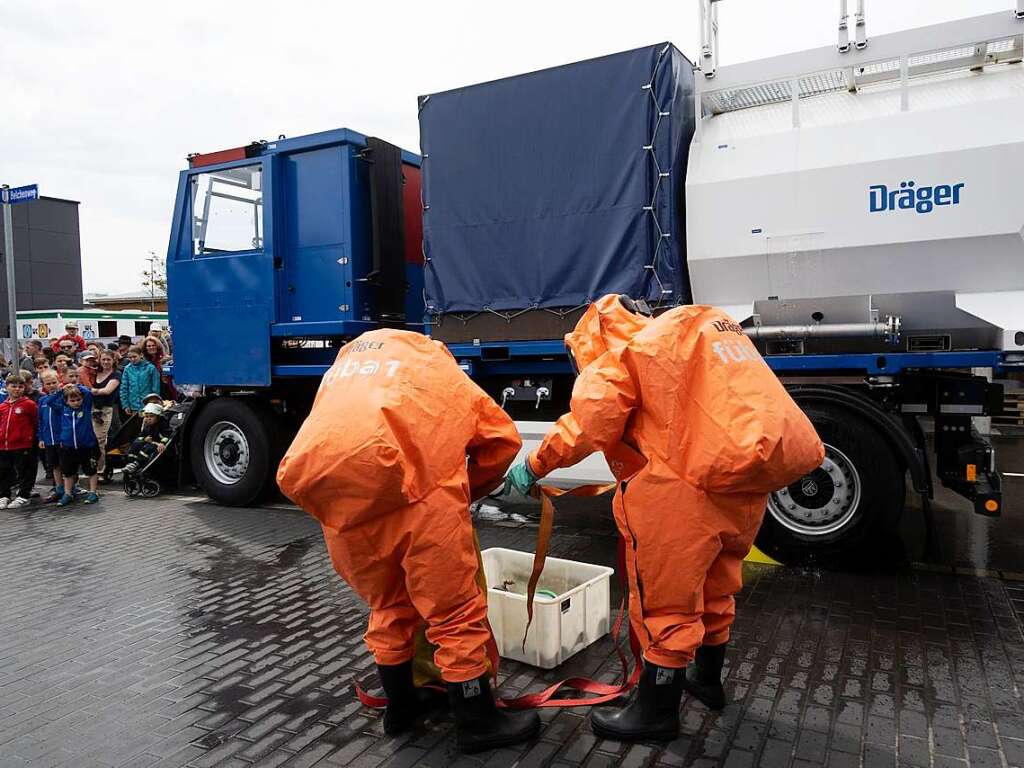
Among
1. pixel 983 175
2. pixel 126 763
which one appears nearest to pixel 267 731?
pixel 126 763

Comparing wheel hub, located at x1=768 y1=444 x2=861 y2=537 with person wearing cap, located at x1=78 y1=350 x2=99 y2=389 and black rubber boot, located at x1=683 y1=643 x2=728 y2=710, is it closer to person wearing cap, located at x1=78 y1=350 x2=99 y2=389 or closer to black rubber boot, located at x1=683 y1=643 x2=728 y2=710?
black rubber boot, located at x1=683 y1=643 x2=728 y2=710

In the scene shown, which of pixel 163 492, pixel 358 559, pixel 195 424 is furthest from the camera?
pixel 163 492

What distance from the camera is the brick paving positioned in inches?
122

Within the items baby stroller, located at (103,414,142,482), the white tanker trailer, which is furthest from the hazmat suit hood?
baby stroller, located at (103,414,142,482)

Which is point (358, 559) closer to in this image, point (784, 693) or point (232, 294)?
point (784, 693)

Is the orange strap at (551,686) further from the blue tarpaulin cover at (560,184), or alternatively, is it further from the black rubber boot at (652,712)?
the blue tarpaulin cover at (560,184)

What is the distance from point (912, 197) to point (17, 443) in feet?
28.1

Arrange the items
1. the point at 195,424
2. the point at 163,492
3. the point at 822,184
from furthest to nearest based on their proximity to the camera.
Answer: the point at 163,492, the point at 195,424, the point at 822,184

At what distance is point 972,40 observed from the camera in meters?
4.71

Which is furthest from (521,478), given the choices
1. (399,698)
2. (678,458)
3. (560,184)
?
(560,184)

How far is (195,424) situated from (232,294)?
1549 mm

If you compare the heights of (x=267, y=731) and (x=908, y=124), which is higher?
(x=908, y=124)

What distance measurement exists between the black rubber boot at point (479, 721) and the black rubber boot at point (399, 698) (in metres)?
0.22

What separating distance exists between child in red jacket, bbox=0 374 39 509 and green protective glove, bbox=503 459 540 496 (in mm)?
7177
